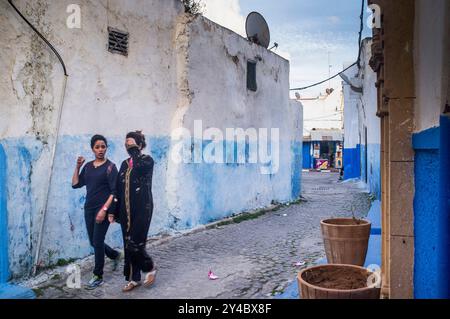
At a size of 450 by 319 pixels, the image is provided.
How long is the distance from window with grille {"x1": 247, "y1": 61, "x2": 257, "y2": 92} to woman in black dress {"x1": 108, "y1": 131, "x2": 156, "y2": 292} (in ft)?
19.8

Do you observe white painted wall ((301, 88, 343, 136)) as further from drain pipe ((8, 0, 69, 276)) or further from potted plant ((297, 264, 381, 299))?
potted plant ((297, 264, 381, 299))

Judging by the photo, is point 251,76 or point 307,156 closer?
point 251,76

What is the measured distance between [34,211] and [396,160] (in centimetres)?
405

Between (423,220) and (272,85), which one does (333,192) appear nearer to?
(272,85)

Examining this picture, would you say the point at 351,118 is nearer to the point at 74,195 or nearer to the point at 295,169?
the point at 295,169

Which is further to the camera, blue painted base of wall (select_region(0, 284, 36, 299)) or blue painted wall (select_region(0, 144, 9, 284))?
blue painted wall (select_region(0, 144, 9, 284))

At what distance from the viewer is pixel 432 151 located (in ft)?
9.91

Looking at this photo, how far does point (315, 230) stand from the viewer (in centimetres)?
850

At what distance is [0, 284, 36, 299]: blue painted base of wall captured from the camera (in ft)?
14.4

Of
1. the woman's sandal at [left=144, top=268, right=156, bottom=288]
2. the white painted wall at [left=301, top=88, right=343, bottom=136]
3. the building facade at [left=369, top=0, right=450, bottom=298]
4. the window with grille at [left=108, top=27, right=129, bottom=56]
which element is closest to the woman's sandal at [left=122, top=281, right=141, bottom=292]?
the woman's sandal at [left=144, top=268, right=156, bottom=288]

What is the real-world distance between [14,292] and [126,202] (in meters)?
1.43

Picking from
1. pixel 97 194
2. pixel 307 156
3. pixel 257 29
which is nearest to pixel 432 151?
pixel 97 194

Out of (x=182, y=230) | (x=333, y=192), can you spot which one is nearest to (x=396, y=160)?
(x=182, y=230)

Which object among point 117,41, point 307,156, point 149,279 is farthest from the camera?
point 307,156
